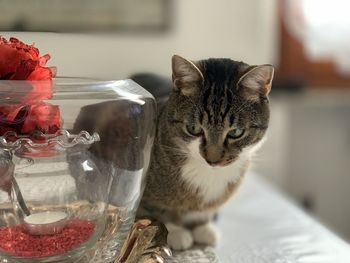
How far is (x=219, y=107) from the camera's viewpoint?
772 millimetres

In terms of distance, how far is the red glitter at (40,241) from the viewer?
649 millimetres

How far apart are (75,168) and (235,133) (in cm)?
27

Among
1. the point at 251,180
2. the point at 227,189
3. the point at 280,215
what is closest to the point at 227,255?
the point at 227,189

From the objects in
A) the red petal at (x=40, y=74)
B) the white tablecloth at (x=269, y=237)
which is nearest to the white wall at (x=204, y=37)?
the white tablecloth at (x=269, y=237)

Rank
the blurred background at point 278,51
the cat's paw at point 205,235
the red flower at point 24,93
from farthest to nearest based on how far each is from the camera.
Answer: the blurred background at point 278,51 → the cat's paw at point 205,235 → the red flower at point 24,93

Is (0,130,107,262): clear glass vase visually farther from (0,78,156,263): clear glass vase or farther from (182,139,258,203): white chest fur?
(182,139,258,203): white chest fur

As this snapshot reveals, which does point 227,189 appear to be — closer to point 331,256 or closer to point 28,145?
point 331,256

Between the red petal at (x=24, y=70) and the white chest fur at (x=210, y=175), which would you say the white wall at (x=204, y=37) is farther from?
the red petal at (x=24, y=70)

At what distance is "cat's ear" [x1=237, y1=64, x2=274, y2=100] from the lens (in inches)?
29.7

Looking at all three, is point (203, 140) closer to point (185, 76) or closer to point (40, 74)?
point (185, 76)

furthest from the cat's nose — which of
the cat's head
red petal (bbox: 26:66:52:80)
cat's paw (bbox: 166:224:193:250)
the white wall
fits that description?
the white wall

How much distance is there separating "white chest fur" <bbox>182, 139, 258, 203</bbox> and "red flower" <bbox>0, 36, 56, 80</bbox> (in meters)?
0.28

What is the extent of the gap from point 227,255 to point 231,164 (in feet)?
0.53

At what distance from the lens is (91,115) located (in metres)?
0.76
